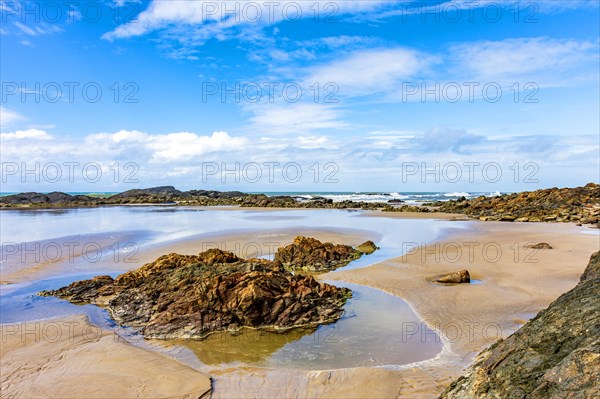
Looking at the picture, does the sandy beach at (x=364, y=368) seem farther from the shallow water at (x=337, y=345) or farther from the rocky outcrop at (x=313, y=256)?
the rocky outcrop at (x=313, y=256)

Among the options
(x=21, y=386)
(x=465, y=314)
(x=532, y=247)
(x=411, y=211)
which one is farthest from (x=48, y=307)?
(x=411, y=211)

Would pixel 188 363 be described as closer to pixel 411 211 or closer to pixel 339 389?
pixel 339 389

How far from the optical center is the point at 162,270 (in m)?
10.9

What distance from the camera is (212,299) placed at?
8.60 m

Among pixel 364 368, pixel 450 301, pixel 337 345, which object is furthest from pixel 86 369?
pixel 450 301

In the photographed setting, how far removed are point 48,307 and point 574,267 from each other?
51.1 feet

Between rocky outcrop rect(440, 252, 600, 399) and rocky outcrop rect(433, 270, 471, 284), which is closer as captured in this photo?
rocky outcrop rect(440, 252, 600, 399)

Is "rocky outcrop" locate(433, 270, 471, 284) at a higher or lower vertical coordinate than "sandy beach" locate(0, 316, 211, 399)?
higher

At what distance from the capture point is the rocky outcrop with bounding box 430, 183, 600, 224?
30402 millimetres

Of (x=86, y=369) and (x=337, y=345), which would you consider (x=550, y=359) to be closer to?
(x=337, y=345)

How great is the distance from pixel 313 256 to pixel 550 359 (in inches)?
475

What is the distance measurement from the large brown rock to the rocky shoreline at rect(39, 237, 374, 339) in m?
3.53

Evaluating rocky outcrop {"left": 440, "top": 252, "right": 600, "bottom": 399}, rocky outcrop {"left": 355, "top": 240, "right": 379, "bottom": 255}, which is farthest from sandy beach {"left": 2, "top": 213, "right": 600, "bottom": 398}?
rocky outcrop {"left": 355, "top": 240, "right": 379, "bottom": 255}

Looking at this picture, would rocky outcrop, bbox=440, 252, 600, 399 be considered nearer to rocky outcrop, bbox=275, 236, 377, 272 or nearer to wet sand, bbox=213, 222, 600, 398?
wet sand, bbox=213, 222, 600, 398
